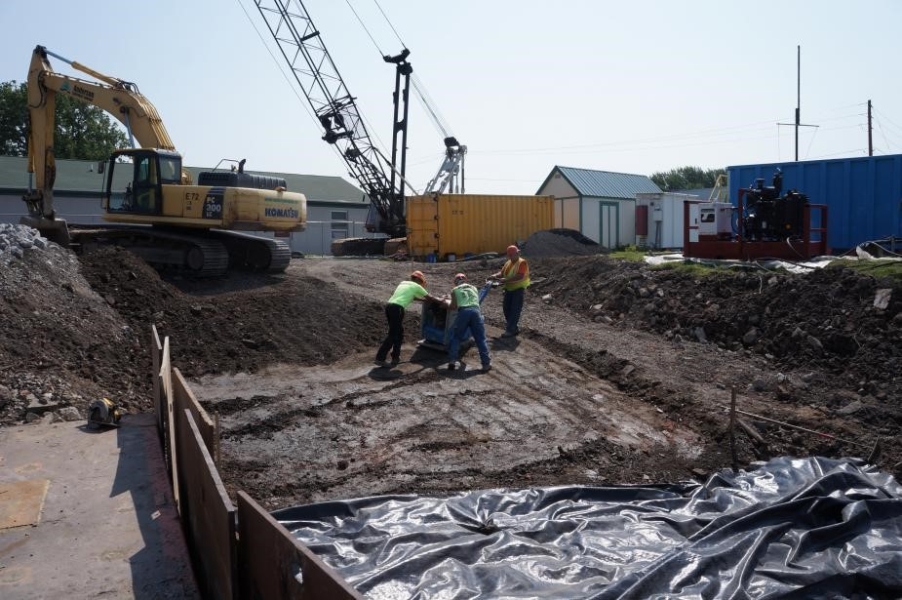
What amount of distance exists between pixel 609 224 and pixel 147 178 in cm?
1981

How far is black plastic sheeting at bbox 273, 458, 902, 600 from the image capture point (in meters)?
5.21

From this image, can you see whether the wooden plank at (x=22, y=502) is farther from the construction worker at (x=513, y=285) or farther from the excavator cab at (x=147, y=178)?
the excavator cab at (x=147, y=178)

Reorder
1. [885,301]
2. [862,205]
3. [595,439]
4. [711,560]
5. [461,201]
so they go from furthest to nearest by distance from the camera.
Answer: [461,201], [862,205], [885,301], [595,439], [711,560]

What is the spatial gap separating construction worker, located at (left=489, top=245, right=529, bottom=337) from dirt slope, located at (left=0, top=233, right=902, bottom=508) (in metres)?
0.40

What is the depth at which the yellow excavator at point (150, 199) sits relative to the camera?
14789 mm

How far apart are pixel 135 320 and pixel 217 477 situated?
9102 mm

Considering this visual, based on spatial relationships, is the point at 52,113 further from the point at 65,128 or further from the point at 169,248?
the point at 65,128

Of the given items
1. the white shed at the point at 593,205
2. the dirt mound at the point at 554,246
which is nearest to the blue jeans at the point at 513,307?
the dirt mound at the point at 554,246

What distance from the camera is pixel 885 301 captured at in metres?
11.3

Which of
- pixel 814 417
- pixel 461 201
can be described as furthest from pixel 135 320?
pixel 461 201

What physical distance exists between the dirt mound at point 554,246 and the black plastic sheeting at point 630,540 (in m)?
15.1

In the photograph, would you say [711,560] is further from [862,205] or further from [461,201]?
[461,201]

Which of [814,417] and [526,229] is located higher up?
[526,229]

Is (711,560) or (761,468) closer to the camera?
Answer: (711,560)
